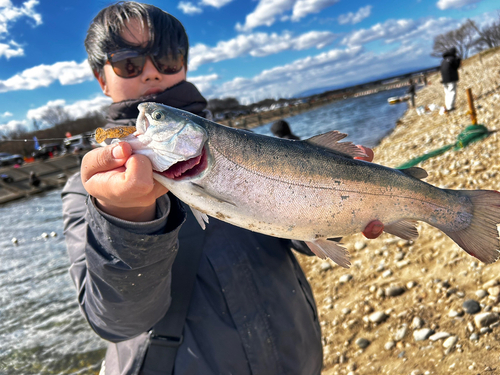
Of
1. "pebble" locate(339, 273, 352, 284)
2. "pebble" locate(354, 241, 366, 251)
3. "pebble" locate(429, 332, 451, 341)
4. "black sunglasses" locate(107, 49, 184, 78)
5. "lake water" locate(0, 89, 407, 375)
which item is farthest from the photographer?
"pebble" locate(354, 241, 366, 251)

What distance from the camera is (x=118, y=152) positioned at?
155cm

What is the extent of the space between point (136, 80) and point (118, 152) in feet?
4.04

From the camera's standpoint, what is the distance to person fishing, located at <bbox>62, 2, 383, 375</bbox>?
65.4 inches

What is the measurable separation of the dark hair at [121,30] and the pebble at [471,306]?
411cm

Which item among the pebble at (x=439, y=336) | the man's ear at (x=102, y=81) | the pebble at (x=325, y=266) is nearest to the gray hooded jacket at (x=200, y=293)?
the man's ear at (x=102, y=81)

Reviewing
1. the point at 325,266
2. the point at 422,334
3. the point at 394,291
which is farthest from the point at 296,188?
the point at 325,266

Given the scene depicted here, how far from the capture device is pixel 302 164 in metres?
2.07

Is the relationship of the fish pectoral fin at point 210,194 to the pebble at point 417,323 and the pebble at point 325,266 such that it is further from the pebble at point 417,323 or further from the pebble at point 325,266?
the pebble at point 325,266

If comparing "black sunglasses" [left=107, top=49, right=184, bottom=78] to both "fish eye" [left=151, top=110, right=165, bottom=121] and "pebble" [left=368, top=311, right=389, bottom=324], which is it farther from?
"pebble" [left=368, top=311, right=389, bottom=324]

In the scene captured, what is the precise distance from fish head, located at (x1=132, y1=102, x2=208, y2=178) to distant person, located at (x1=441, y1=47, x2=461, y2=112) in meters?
18.8

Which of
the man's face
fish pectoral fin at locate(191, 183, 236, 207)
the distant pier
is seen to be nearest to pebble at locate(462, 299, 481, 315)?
fish pectoral fin at locate(191, 183, 236, 207)

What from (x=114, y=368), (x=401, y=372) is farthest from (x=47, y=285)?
(x=401, y=372)

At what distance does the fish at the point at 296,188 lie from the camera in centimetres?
184

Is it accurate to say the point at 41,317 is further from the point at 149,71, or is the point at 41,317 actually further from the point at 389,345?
the point at 149,71
